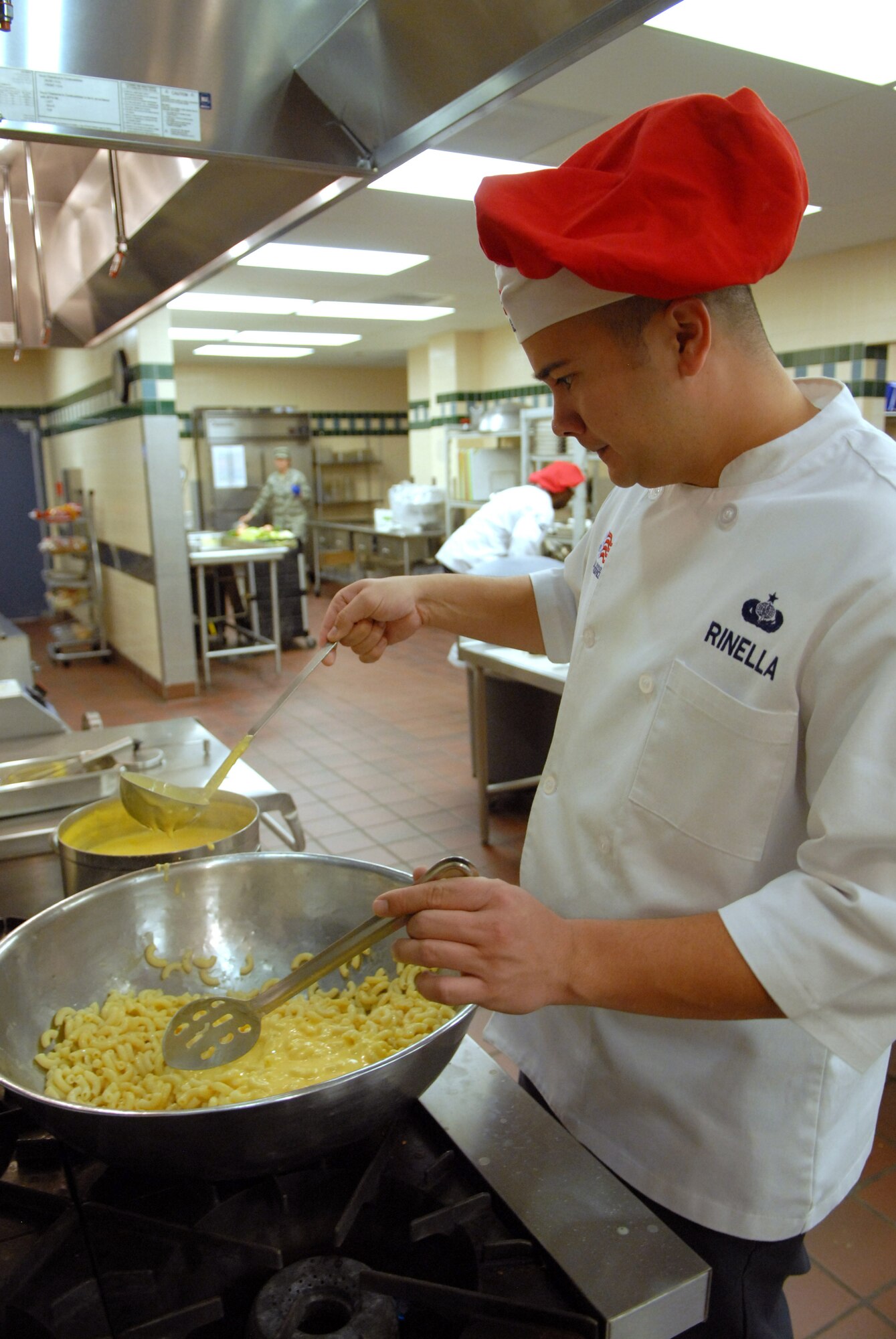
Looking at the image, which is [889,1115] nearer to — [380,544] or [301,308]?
[301,308]

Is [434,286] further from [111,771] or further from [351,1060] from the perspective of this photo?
[351,1060]

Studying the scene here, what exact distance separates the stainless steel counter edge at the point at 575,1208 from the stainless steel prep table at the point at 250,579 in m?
6.32

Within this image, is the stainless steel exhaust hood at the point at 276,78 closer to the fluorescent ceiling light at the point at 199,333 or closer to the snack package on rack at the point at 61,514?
the snack package on rack at the point at 61,514

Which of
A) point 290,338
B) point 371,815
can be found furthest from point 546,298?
point 290,338

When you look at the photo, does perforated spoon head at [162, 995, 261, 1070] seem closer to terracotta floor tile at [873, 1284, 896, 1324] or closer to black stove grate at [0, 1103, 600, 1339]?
black stove grate at [0, 1103, 600, 1339]

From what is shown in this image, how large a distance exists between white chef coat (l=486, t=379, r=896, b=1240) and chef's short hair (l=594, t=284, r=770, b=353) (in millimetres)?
119

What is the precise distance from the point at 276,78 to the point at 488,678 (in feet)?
10.5

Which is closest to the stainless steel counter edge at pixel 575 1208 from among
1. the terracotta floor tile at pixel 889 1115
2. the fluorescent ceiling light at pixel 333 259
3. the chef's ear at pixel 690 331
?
the chef's ear at pixel 690 331

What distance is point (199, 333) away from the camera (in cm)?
917

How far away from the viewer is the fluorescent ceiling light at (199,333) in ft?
29.0

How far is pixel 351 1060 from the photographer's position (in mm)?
989

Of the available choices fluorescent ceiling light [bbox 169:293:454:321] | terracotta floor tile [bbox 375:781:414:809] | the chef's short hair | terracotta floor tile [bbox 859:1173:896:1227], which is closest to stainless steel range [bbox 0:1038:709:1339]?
the chef's short hair

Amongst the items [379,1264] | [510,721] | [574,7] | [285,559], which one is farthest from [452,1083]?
[285,559]

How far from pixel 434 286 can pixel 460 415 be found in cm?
295
